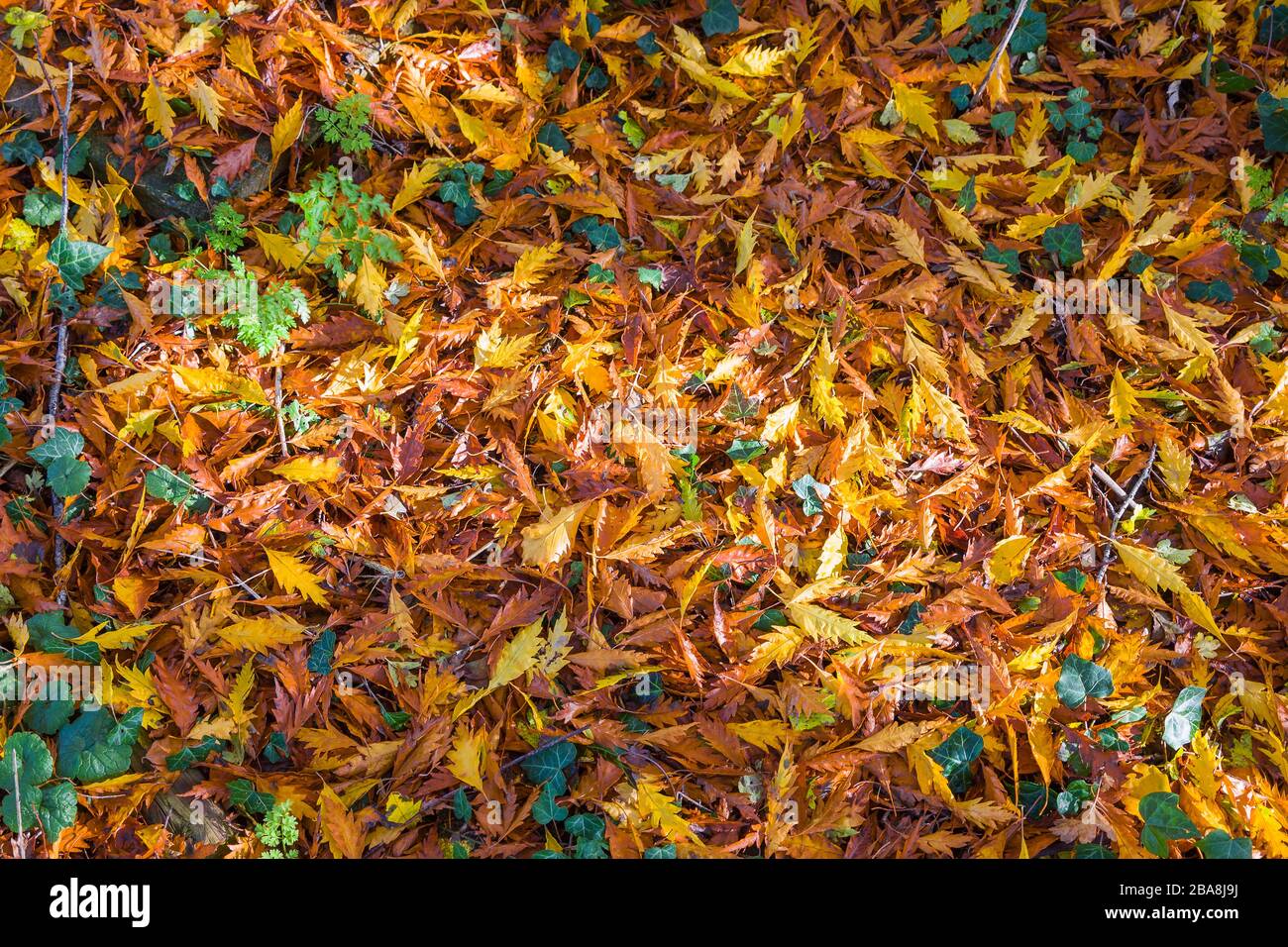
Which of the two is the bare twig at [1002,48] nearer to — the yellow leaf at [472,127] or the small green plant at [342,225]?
the yellow leaf at [472,127]

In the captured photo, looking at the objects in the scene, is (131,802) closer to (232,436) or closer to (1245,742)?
(232,436)

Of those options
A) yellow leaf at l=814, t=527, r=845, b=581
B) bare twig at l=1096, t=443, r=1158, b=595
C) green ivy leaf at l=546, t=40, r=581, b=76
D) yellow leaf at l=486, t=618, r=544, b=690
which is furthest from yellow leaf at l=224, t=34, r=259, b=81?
bare twig at l=1096, t=443, r=1158, b=595

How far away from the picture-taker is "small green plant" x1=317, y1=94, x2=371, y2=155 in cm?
228

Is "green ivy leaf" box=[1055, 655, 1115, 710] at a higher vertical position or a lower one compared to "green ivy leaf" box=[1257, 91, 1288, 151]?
lower

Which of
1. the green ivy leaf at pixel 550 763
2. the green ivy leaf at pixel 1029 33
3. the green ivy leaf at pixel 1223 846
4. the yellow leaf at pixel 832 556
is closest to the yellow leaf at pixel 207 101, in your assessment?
the green ivy leaf at pixel 550 763

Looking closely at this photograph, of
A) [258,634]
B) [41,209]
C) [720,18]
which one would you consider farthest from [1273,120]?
[41,209]

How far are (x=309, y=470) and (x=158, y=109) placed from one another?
114 cm

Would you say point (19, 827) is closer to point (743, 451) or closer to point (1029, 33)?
point (743, 451)

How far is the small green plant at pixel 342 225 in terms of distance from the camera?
7.37ft

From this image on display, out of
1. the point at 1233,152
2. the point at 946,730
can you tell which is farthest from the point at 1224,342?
the point at 946,730

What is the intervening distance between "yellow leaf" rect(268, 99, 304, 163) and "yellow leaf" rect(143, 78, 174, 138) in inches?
11.1

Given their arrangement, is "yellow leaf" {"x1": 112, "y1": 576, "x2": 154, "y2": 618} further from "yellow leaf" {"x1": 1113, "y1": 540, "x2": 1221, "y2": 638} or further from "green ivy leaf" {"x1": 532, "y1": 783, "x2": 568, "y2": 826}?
"yellow leaf" {"x1": 1113, "y1": 540, "x2": 1221, "y2": 638}

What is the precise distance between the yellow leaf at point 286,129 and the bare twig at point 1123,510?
2.54 metres
